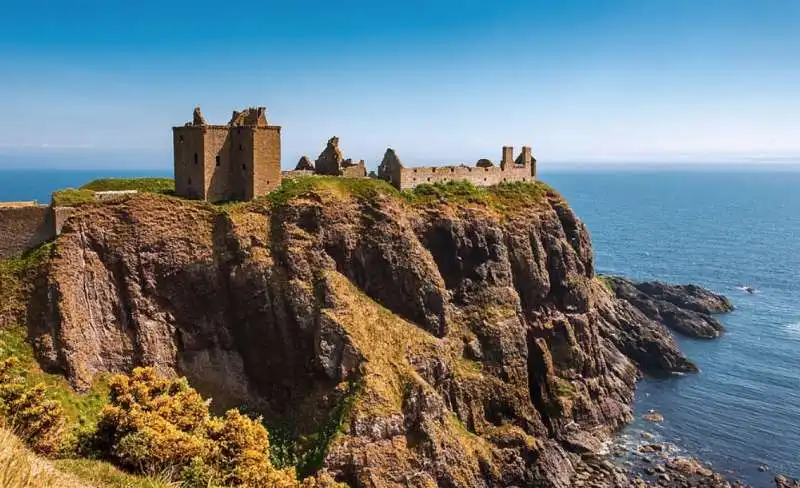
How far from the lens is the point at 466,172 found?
75.9 m

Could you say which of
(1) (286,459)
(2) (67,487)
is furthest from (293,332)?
(2) (67,487)

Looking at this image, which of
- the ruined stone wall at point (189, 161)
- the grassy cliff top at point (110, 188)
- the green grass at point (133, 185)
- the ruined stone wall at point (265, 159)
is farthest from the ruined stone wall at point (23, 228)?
the ruined stone wall at point (265, 159)

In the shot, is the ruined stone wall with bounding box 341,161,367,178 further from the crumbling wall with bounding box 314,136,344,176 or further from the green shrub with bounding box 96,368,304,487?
the green shrub with bounding box 96,368,304,487

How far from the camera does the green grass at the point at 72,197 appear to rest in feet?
172

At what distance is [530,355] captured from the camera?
69562 mm

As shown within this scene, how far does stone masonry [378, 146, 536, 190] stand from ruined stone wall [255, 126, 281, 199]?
46.4 ft

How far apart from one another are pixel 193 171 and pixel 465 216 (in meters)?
27.9

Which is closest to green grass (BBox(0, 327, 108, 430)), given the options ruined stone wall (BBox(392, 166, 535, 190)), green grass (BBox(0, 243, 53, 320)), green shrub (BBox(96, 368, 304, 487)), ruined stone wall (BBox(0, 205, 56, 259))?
green grass (BBox(0, 243, 53, 320))

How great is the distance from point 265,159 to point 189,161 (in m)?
6.72

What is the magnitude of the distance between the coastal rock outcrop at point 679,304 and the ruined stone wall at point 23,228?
284 feet

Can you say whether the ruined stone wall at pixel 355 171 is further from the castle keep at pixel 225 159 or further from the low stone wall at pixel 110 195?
the low stone wall at pixel 110 195

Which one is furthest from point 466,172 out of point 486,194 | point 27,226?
point 27,226

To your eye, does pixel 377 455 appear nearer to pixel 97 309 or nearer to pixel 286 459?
pixel 286 459

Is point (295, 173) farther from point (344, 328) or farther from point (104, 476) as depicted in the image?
point (104, 476)
